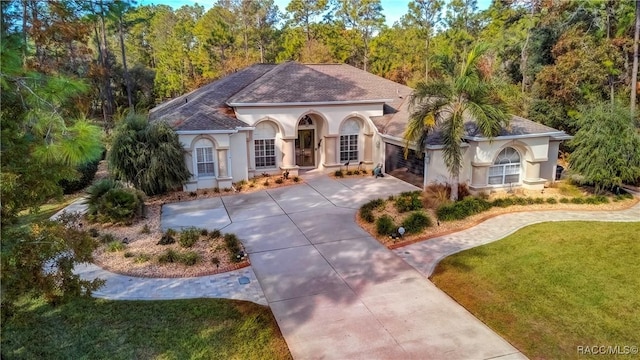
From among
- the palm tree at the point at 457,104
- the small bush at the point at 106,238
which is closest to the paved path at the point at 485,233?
the palm tree at the point at 457,104

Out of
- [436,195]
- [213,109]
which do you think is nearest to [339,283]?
[436,195]

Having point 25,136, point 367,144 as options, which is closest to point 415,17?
point 367,144

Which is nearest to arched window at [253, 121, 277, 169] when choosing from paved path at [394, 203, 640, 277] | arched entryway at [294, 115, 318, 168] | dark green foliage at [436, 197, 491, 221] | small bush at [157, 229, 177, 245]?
arched entryway at [294, 115, 318, 168]

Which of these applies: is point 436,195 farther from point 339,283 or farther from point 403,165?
point 339,283

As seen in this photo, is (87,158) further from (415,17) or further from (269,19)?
(269,19)

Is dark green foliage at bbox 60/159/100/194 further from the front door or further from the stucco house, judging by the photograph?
the front door

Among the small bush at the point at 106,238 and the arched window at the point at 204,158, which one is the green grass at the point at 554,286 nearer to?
the small bush at the point at 106,238

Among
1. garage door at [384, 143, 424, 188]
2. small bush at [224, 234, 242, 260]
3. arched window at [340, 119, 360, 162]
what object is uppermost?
arched window at [340, 119, 360, 162]
